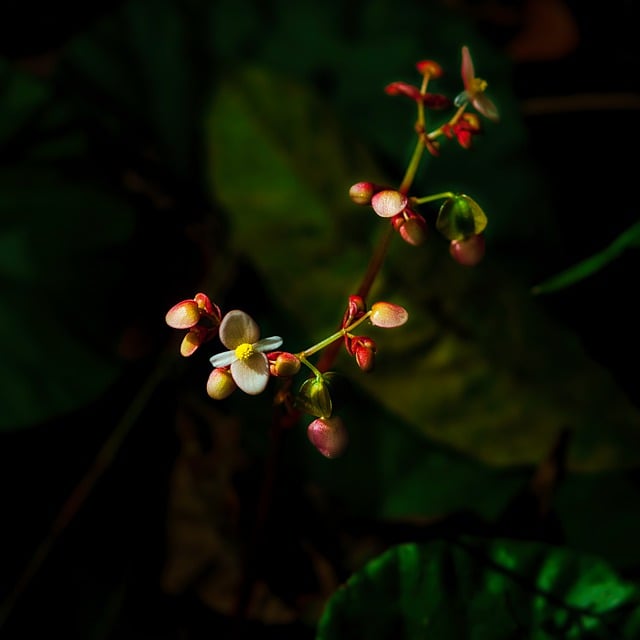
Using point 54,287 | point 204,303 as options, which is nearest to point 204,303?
point 204,303

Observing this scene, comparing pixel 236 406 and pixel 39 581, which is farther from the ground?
pixel 236 406

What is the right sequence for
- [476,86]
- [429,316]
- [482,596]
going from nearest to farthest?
[476,86] → [482,596] → [429,316]

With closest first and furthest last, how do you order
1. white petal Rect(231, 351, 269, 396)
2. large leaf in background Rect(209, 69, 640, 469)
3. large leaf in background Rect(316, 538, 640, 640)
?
white petal Rect(231, 351, 269, 396), large leaf in background Rect(316, 538, 640, 640), large leaf in background Rect(209, 69, 640, 469)

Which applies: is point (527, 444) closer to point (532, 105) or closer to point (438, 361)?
point (438, 361)

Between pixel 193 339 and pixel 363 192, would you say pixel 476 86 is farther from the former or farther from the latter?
pixel 193 339

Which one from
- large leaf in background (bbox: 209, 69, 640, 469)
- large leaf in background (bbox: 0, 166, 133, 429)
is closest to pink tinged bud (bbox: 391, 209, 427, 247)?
large leaf in background (bbox: 209, 69, 640, 469)

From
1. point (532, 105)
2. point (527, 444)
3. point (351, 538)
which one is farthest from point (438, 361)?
point (532, 105)

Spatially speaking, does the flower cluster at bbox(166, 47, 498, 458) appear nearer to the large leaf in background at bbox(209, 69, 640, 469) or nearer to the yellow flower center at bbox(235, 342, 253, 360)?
the yellow flower center at bbox(235, 342, 253, 360)
